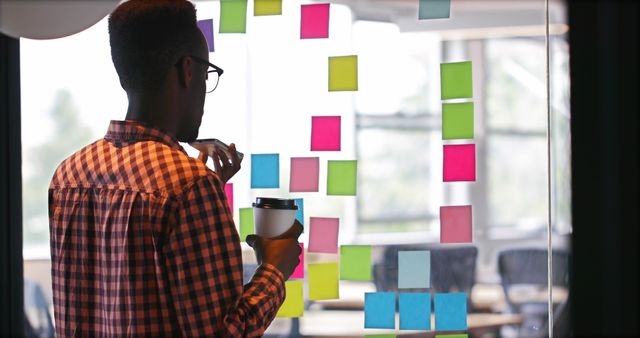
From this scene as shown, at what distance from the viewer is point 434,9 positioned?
1859 mm

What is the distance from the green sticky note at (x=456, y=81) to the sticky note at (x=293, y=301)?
57cm

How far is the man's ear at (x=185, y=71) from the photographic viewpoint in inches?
54.4

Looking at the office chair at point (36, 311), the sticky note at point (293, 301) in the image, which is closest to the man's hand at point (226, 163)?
the sticky note at point (293, 301)

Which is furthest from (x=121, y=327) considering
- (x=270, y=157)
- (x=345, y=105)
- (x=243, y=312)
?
(x=345, y=105)

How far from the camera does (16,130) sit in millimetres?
1525

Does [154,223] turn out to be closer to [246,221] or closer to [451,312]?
[246,221]

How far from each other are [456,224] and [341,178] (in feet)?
0.96

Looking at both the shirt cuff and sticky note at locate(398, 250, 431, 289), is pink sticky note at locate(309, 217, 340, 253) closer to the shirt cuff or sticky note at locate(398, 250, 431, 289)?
sticky note at locate(398, 250, 431, 289)

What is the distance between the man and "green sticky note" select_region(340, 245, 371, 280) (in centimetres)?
45

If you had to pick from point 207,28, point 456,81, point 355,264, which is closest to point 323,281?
point 355,264

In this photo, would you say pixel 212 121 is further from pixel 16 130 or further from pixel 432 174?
pixel 432 174

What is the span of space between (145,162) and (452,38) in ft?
3.82

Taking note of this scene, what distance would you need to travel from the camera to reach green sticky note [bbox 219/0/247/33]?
198cm

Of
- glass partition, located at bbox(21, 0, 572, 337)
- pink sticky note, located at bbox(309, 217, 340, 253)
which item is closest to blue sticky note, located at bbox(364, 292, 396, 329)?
glass partition, located at bbox(21, 0, 572, 337)
